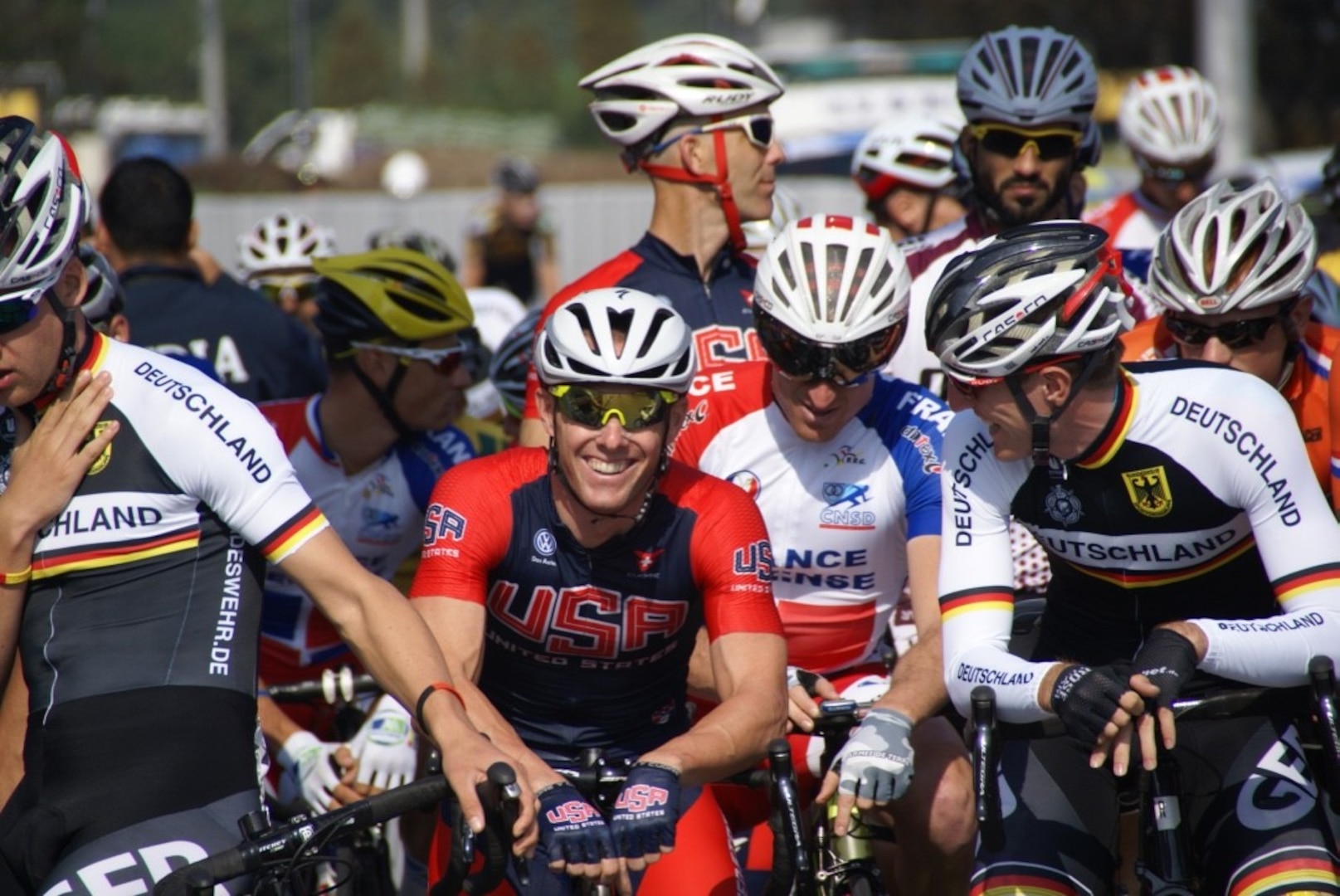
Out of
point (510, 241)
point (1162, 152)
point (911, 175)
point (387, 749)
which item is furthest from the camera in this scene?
point (510, 241)

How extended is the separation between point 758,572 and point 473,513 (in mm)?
803

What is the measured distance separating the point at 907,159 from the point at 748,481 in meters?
3.82

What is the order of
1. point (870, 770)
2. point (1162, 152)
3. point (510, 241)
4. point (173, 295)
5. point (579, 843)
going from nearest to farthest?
point (579, 843)
point (870, 770)
point (173, 295)
point (1162, 152)
point (510, 241)

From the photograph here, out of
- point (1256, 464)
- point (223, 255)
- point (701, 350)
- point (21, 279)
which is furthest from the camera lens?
point (223, 255)

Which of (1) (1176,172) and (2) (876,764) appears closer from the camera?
(2) (876,764)

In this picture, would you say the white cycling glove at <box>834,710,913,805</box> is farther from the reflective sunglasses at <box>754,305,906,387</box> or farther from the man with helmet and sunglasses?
the man with helmet and sunglasses

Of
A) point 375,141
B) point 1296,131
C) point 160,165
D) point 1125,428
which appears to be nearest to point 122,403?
point 1125,428

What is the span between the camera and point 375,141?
166 feet

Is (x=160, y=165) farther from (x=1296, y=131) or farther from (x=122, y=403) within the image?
(x=1296, y=131)

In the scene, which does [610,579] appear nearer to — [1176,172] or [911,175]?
[911,175]

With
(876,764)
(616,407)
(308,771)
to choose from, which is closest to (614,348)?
(616,407)

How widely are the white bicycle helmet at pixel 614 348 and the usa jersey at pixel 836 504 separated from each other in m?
0.87

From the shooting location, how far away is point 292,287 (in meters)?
11.4

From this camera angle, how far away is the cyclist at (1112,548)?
4.25 metres
